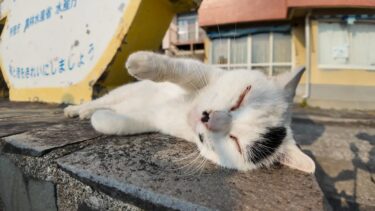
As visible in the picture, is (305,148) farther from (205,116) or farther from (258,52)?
(258,52)

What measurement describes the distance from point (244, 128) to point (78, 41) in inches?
70.8

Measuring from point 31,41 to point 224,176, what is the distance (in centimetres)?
265

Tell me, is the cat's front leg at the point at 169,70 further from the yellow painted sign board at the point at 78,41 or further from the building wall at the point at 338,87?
the building wall at the point at 338,87

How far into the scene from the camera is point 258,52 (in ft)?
28.8

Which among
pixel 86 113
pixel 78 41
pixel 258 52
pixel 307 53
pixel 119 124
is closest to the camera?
pixel 119 124

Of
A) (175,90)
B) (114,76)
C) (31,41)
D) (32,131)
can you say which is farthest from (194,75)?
(31,41)

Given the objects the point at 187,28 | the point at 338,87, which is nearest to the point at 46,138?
the point at 338,87

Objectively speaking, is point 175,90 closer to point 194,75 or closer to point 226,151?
point 194,75

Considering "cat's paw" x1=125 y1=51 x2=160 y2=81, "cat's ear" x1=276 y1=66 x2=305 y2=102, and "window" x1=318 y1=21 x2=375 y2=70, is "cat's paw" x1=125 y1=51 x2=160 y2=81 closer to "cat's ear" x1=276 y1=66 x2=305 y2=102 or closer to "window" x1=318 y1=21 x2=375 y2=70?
"cat's ear" x1=276 y1=66 x2=305 y2=102

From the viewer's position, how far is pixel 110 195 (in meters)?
0.96

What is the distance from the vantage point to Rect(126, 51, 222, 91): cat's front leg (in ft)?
3.81

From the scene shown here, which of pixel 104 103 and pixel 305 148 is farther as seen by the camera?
pixel 305 148

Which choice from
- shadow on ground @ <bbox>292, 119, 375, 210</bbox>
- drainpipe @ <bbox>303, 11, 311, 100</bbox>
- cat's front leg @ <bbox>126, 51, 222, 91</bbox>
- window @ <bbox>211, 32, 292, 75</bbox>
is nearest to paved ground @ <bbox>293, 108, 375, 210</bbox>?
shadow on ground @ <bbox>292, 119, 375, 210</bbox>

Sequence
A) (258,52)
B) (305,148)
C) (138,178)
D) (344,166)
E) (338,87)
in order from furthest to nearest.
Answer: (258,52) < (338,87) < (305,148) < (344,166) < (138,178)
